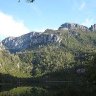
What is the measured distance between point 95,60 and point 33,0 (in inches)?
1436

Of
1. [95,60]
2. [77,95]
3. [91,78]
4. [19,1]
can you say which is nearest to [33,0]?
[19,1]

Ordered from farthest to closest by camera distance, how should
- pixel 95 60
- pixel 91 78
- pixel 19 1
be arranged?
pixel 95 60 → pixel 91 78 → pixel 19 1

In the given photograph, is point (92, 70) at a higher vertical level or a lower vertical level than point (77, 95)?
higher

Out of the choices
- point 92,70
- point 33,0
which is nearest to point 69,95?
point 92,70

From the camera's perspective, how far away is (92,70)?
52.2 metres

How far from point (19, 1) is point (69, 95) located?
37.7 meters

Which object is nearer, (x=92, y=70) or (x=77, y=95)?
(x=92, y=70)

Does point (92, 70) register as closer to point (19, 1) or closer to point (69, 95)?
point (69, 95)

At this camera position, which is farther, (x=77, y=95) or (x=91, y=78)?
(x=77, y=95)

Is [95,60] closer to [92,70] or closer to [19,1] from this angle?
[92,70]

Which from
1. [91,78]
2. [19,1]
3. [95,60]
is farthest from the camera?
[95,60]

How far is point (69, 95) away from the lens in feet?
181

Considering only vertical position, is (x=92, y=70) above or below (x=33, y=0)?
below

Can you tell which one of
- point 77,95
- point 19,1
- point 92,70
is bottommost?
point 77,95
